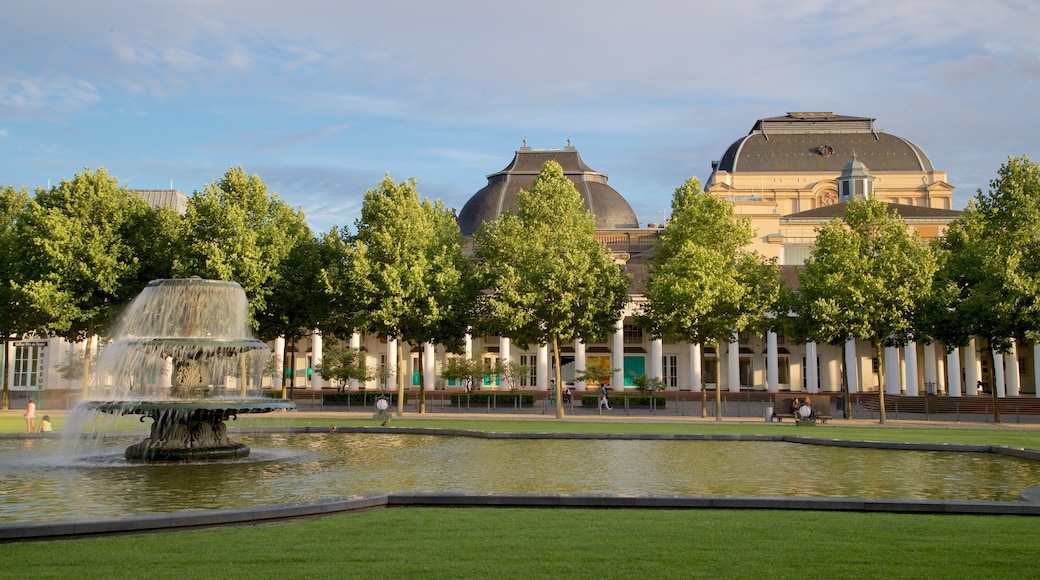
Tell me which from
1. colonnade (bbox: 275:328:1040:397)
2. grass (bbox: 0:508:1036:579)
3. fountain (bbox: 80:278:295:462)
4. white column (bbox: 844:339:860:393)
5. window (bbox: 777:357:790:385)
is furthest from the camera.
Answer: window (bbox: 777:357:790:385)

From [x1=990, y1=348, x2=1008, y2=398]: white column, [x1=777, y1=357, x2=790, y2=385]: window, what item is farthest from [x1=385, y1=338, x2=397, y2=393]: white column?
[x1=990, y1=348, x2=1008, y2=398]: white column

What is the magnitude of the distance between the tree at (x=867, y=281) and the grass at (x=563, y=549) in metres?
31.9

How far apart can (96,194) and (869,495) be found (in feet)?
137

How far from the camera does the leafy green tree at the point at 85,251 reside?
1731 inches

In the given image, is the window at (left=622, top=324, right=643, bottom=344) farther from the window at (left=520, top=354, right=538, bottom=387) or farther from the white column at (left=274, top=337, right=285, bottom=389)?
the white column at (left=274, top=337, right=285, bottom=389)

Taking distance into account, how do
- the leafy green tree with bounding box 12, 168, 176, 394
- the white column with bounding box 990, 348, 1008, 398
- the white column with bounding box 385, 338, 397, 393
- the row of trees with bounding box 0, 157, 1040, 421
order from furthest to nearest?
1. the white column with bounding box 385, 338, 397, 393
2. the white column with bounding box 990, 348, 1008, 398
3. the leafy green tree with bounding box 12, 168, 176, 394
4. the row of trees with bounding box 0, 157, 1040, 421

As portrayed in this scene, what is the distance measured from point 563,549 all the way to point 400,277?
3411cm

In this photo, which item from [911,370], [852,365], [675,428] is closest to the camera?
[675,428]

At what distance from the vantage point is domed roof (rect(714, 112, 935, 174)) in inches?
3949

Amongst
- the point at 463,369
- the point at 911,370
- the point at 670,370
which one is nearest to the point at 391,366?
the point at 463,369

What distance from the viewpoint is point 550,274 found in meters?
44.1

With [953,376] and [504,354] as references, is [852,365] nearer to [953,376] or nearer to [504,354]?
[953,376]

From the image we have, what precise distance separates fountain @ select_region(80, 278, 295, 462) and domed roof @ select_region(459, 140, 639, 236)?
232ft

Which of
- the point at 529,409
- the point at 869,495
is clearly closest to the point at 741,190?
the point at 529,409
